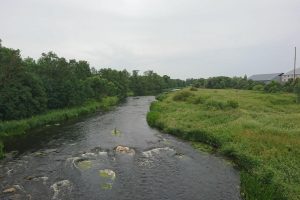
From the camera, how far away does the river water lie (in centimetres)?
2033

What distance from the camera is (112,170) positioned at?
25.0m

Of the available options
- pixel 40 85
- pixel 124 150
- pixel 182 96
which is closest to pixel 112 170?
pixel 124 150

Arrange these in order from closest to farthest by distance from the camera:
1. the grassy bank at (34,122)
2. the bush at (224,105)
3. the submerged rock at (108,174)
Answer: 1. the submerged rock at (108,174)
2. the grassy bank at (34,122)
3. the bush at (224,105)

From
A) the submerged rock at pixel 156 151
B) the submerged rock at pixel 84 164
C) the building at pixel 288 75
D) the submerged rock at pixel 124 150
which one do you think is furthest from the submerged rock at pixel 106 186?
the building at pixel 288 75

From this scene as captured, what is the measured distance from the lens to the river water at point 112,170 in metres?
20.3

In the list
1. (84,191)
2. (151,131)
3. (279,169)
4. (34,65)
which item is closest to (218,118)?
(151,131)

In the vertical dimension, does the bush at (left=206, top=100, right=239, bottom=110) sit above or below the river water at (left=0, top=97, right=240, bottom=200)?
above

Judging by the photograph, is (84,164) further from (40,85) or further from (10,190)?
(40,85)

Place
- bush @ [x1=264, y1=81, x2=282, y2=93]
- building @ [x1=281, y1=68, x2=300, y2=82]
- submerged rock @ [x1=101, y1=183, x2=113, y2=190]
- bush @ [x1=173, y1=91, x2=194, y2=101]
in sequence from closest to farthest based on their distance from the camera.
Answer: submerged rock @ [x1=101, y1=183, x2=113, y2=190], bush @ [x1=173, y1=91, x2=194, y2=101], bush @ [x1=264, y1=81, x2=282, y2=93], building @ [x1=281, y1=68, x2=300, y2=82]

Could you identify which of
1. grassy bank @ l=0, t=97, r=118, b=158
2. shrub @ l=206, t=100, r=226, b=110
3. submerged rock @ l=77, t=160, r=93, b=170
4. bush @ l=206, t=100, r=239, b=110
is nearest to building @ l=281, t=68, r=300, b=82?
bush @ l=206, t=100, r=239, b=110

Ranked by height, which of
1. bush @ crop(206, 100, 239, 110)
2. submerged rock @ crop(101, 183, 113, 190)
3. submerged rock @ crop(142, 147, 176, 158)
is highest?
bush @ crop(206, 100, 239, 110)

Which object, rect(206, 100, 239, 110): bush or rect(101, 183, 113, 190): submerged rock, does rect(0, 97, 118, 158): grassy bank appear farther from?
rect(206, 100, 239, 110): bush

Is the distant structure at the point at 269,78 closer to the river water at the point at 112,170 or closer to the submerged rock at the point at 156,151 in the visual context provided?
the submerged rock at the point at 156,151

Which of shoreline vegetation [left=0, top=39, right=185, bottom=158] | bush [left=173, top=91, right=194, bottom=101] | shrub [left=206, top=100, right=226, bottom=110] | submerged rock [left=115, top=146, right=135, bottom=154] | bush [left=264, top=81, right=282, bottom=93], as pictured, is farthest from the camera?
bush [left=264, top=81, right=282, bottom=93]
